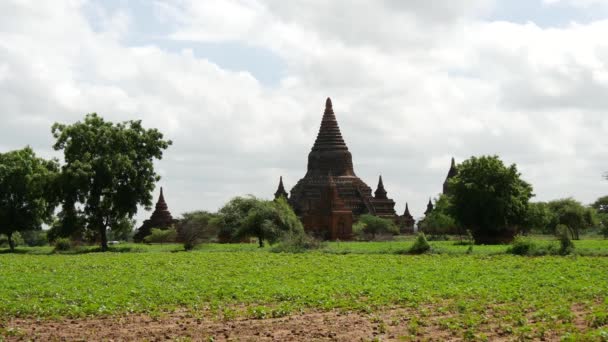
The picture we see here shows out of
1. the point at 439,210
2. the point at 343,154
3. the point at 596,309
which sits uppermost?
the point at 343,154

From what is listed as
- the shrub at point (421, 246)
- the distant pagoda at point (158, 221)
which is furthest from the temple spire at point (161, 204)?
the shrub at point (421, 246)

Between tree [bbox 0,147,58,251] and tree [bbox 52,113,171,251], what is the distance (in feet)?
11.3

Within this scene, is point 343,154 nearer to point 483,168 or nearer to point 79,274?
point 483,168

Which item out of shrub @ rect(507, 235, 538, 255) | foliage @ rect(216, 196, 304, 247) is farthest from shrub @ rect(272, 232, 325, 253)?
shrub @ rect(507, 235, 538, 255)

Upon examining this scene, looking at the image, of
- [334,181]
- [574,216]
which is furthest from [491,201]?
[334,181]

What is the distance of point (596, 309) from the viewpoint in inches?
594

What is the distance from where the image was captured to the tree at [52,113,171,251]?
149ft

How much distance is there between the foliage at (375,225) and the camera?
247ft

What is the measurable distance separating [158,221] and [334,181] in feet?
62.0

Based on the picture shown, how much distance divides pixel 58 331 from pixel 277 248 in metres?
26.5

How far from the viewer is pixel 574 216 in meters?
70.5

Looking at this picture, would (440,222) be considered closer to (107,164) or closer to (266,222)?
(266,222)

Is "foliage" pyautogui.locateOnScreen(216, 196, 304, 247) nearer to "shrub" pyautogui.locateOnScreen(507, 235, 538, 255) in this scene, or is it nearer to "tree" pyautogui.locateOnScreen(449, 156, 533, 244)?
"tree" pyautogui.locateOnScreen(449, 156, 533, 244)

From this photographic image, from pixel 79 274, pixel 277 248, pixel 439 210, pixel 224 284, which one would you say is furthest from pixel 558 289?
pixel 439 210
